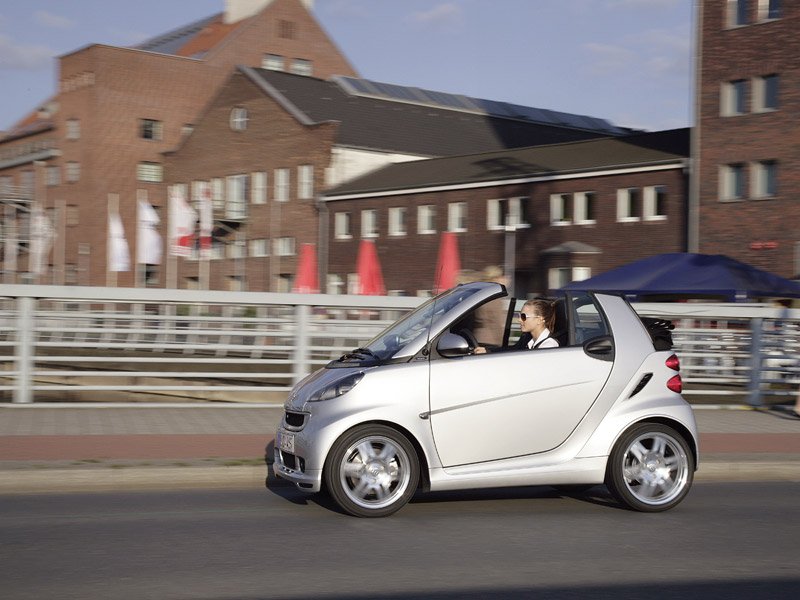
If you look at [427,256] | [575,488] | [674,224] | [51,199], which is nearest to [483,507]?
[575,488]

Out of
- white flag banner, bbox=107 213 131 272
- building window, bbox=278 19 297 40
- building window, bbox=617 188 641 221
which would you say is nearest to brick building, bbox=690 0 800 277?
building window, bbox=617 188 641 221

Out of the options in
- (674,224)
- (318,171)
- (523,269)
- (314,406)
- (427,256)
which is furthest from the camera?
(318,171)

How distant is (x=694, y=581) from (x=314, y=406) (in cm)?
303

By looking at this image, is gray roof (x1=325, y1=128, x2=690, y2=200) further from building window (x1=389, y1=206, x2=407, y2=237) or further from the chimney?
the chimney

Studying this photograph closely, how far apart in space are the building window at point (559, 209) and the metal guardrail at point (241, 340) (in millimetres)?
27957

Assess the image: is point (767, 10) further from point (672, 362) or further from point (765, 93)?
point (672, 362)

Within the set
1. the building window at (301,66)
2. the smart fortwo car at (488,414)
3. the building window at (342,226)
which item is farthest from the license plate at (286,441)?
the building window at (301,66)

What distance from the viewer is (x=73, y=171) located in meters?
74.1

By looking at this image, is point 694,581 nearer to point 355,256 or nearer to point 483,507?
point 483,507

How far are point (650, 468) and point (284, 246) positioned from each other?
51.4m

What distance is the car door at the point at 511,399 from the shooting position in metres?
8.64

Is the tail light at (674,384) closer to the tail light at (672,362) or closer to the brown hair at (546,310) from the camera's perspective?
the tail light at (672,362)

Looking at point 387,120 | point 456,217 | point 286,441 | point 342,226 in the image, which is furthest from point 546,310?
point 387,120

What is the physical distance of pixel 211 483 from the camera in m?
10.3
